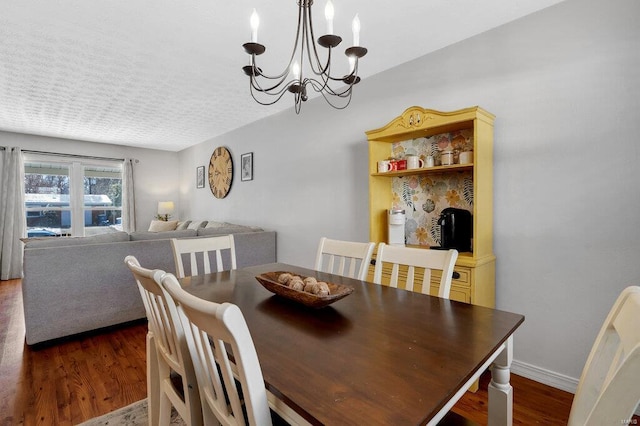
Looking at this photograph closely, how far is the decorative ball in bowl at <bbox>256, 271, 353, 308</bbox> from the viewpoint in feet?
3.79

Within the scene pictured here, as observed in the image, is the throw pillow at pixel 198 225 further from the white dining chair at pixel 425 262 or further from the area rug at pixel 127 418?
the white dining chair at pixel 425 262

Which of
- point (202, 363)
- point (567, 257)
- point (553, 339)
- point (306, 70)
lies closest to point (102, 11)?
point (306, 70)

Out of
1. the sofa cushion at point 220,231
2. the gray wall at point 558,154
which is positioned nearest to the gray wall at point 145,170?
the sofa cushion at point 220,231

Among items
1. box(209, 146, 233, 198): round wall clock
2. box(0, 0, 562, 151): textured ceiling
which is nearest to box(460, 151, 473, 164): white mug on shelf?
box(0, 0, 562, 151): textured ceiling

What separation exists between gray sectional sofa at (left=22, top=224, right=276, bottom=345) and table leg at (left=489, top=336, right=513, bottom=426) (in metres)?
2.93

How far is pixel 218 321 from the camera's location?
23.7 inches

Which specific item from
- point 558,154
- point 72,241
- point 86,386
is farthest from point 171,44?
point 558,154

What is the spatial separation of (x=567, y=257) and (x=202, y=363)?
81.6 inches

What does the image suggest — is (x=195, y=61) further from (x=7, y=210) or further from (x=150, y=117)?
(x=7, y=210)

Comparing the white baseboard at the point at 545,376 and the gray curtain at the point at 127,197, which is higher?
the gray curtain at the point at 127,197

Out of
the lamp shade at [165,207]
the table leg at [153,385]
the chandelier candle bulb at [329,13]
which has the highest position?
the chandelier candle bulb at [329,13]

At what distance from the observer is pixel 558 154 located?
74.0 inches

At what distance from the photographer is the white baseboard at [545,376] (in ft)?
6.08

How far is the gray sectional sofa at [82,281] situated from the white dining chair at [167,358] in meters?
1.78
